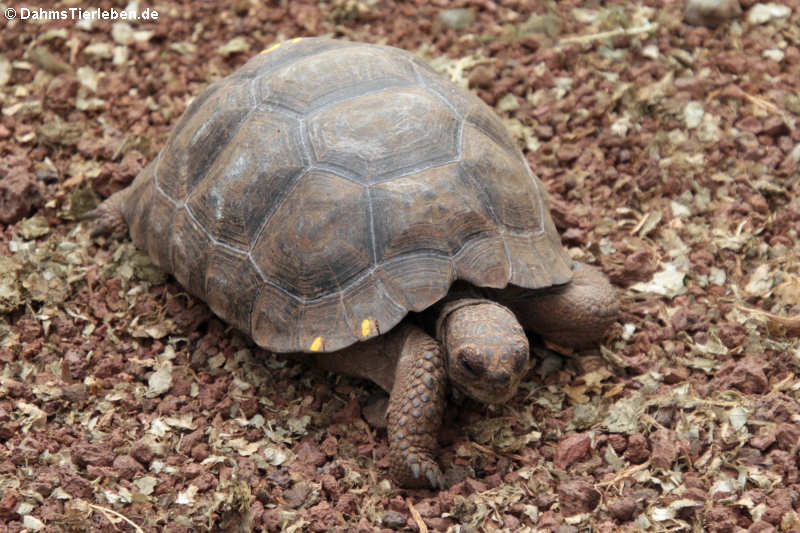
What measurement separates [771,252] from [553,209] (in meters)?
1.01

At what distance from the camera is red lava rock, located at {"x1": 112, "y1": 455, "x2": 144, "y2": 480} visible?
325cm

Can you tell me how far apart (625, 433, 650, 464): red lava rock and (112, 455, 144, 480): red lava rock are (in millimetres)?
1851

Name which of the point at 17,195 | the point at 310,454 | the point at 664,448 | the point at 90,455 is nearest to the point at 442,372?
the point at 310,454

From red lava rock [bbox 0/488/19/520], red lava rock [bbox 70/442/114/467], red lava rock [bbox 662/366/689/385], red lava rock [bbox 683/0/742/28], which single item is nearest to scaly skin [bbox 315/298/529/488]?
red lava rock [bbox 662/366/689/385]

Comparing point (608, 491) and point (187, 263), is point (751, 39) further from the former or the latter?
point (187, 263)

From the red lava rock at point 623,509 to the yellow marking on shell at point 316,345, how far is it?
1.22 m

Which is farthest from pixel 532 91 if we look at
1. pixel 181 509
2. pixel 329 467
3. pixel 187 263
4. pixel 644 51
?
pixel 181 509

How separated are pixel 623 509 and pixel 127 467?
1.83m

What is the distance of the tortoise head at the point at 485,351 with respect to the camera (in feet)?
10.3

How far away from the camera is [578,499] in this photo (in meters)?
3.14

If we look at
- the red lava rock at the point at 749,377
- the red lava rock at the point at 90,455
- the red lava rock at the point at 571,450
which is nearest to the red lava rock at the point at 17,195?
the red lava rock at the point at 90,455

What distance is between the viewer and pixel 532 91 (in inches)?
193

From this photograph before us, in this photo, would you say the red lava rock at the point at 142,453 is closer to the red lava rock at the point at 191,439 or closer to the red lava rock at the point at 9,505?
the red lava rock at the point at 191,439

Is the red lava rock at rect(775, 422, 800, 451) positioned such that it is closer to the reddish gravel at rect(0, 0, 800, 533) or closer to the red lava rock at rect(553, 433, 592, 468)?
the reddish gravel at rect(0, 0, 800, 533)
